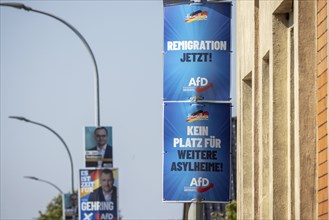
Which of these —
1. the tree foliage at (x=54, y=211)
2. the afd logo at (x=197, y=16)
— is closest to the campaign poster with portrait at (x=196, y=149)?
the afd logo at (x=197, y=16)

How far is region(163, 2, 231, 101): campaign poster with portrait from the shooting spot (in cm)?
2688

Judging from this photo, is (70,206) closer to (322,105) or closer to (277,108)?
(277,108)

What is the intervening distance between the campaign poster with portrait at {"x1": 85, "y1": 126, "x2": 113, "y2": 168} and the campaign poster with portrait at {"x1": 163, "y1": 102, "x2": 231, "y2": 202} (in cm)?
1986

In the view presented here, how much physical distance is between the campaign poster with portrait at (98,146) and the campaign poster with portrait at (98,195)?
1.01m

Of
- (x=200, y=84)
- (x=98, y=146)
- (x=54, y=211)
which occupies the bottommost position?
(x=54, y=211)

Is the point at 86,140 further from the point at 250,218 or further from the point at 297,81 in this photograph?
the point at 297,81

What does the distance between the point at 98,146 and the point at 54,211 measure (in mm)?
82313

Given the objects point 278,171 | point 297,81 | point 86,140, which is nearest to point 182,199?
point 278,171

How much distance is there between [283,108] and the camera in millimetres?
21141

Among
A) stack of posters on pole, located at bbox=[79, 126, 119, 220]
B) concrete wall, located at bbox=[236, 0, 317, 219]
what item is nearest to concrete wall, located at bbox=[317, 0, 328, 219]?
concrete wall, located at bbox=[236, 0, 317, 219]

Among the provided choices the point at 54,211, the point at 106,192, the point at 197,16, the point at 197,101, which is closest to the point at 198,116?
the point at 197,101

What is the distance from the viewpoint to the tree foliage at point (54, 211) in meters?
128

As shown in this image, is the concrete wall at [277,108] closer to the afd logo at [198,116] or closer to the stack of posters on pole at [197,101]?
the stack of posters on pole at [197,101]

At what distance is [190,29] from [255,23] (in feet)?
7.98
